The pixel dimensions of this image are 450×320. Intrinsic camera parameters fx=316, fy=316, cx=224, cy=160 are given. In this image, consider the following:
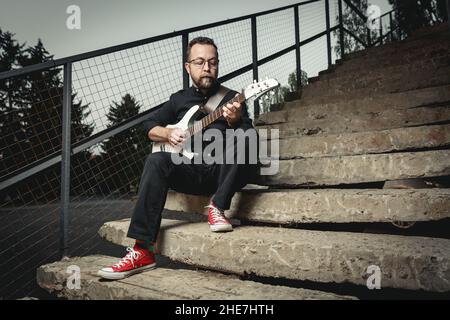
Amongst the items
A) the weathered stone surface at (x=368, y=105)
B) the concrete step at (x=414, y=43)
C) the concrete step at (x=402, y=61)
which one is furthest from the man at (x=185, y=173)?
the concrete step at (x=414, y=43)

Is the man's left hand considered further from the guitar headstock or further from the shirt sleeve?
the shirt sleeve

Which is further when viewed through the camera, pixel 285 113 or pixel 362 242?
pixel 285 113

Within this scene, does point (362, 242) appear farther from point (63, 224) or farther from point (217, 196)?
point (63, 224)

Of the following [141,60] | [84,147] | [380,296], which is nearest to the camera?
[380,296]

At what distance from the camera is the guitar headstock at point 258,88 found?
238 cm

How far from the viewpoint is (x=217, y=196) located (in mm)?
1905

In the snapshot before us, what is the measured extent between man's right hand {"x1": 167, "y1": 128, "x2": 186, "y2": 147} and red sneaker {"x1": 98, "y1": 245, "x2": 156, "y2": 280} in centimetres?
76

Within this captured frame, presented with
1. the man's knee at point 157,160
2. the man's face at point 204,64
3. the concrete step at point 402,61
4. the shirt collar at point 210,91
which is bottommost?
the man's knee at point 157,160

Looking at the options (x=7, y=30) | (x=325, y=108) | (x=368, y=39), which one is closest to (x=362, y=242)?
(x=325, y=108)

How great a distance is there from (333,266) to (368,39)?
826 centimetres

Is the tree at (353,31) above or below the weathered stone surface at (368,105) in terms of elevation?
above

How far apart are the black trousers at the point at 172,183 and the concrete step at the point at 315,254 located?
19 centimetres

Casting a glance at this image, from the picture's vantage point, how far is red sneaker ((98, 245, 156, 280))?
5.54ft

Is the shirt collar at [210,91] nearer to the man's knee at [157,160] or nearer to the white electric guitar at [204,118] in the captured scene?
the white electric guitar at [204,118]
